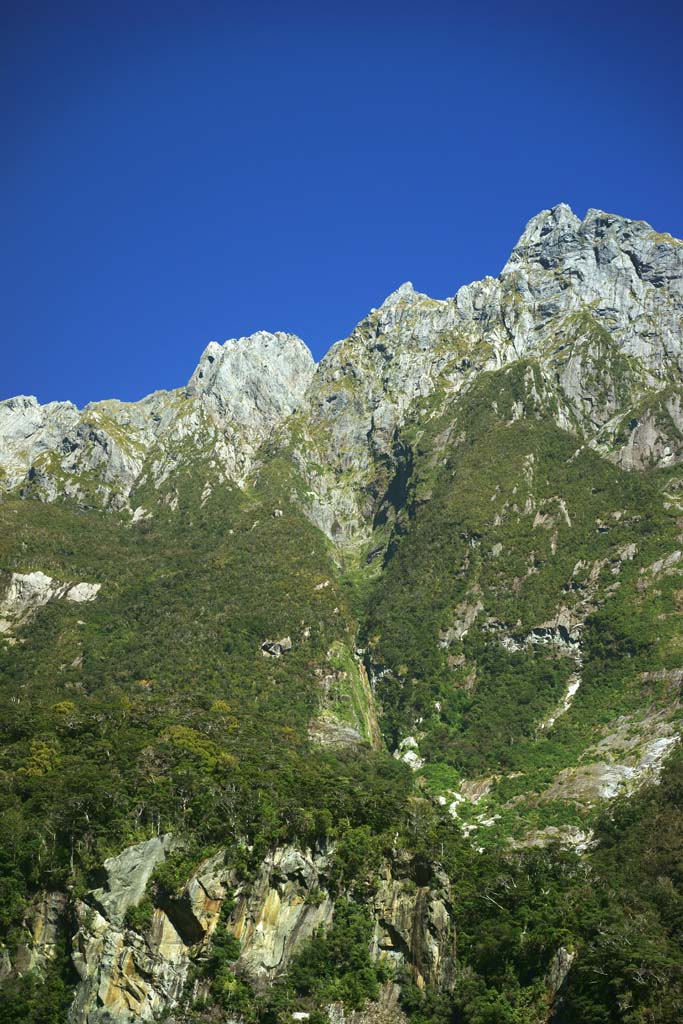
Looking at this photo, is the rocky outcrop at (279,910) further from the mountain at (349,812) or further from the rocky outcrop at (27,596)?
the rocky outcrop at (27,596)

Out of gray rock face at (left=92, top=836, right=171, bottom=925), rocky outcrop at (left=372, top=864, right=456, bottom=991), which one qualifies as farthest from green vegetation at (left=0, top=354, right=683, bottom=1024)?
gray rock face at (left=92, top=836, right=171, bottom=925)

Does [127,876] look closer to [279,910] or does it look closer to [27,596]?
[279,910]

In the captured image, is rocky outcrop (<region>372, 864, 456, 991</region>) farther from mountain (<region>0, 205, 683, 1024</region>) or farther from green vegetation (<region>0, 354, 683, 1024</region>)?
→ green vegetation (<region>0, 354, 683, 1024</region>)

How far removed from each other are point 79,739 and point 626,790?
81643 mm

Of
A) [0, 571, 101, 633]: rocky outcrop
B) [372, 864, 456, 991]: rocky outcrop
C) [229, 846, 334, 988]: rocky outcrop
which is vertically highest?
[0, 571, 101, 633]: rocky outcrop

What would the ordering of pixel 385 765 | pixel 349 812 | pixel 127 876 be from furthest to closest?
pixel 385 765 → pixel 349 812 → pixel 127 876

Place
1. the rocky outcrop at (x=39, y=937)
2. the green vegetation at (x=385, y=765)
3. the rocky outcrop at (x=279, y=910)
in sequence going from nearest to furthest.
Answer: the rocky outcrop at (x=39, y=937) → the green vegetation at (x=385, y=765) → the rocky outcrop at (x=279, y=910)

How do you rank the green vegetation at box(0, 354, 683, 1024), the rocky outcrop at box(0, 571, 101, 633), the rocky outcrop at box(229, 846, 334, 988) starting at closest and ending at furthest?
the green vegetation at box(0, 354, 683, 1024) < the rocky outcrop at box(229, 846, 334, 988) < the rocky outcrop at box(0, 571, 101, 633)

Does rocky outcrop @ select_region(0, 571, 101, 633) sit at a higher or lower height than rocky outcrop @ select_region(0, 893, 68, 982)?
higher

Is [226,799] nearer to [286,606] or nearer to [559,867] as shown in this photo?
[559,867]

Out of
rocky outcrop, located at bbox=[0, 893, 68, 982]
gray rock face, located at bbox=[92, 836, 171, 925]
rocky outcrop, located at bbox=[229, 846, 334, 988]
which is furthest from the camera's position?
rocky outcrop, located at bbox=[229, 846, 334, 988]

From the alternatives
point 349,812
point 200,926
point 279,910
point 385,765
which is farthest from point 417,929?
point 385,765

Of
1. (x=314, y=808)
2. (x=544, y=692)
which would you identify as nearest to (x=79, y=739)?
(x=314, y=808)

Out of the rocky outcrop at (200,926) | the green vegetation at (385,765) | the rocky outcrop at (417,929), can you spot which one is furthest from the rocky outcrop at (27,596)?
the rocky outcrop at (417,929)
